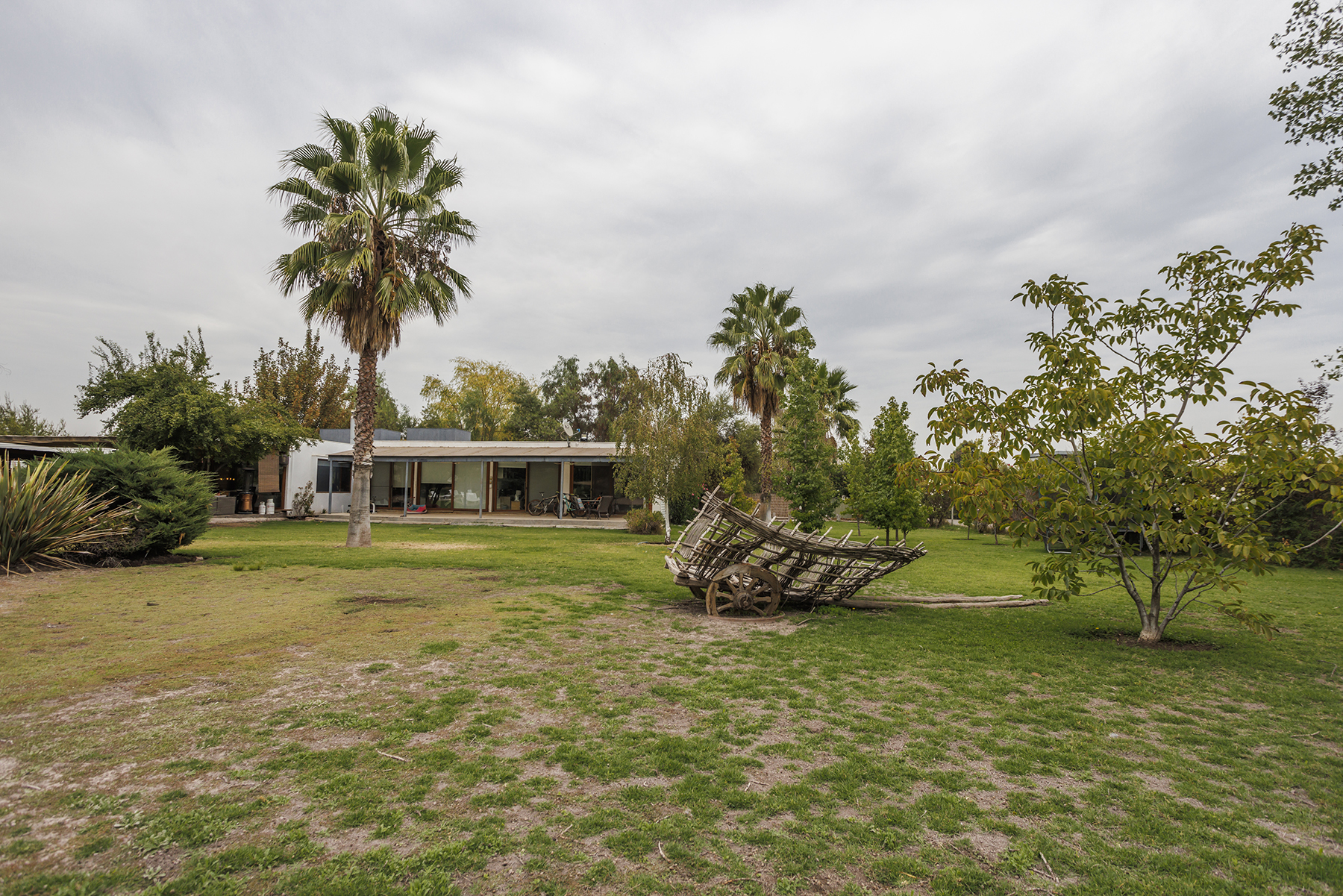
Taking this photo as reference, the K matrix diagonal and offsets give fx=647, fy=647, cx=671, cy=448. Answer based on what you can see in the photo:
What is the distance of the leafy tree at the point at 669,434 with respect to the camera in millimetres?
17938

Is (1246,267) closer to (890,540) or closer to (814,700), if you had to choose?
(814,700)

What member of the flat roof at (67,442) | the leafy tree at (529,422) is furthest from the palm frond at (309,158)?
the leafy tree at (529,422)

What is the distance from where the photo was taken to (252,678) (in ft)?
15.3

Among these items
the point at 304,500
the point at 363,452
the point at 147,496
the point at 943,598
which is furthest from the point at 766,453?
the point at 304,500

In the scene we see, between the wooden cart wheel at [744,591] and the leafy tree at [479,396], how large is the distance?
39244mm

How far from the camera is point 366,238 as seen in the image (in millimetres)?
14555

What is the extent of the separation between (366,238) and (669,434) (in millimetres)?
8706

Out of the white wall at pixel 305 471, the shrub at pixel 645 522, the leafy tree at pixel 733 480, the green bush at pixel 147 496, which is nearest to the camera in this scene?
the green bush at pixel 147 496

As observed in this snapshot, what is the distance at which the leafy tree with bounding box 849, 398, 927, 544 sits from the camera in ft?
52.6

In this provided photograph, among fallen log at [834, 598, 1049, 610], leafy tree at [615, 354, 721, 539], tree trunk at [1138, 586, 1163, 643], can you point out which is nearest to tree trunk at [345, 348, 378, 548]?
leafy tree at [615, 354, 721, 539]

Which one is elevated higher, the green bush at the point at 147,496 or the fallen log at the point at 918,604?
the green bush at the point at 147,496

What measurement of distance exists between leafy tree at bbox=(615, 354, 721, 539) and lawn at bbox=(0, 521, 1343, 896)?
10.7 meters

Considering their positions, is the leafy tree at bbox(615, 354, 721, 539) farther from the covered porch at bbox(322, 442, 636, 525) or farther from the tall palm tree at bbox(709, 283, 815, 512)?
the covered porch at bbox(322, 442, 636, 525)

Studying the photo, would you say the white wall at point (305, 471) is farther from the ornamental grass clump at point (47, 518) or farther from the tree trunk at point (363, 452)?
the ornamental grass clump at point (47, 518)
